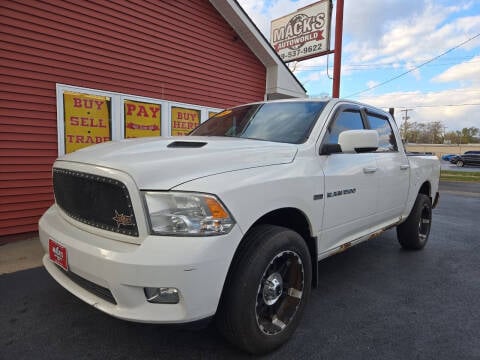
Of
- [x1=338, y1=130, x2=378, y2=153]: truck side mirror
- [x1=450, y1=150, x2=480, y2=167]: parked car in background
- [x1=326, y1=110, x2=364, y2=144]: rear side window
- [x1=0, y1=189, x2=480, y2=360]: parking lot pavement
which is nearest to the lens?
[x1=0, y1=189, x2=480, y2=360]: parking lot pavement

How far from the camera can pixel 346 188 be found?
2.86 meters

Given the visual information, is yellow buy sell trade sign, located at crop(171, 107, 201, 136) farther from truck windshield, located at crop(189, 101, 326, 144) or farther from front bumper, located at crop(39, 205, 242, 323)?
front bumper, located at crop(39, 205, 242, 323)

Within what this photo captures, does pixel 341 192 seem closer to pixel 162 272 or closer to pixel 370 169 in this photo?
pixel 370 169

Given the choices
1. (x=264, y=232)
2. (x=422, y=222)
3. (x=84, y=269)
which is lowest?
(x=422, y=222)

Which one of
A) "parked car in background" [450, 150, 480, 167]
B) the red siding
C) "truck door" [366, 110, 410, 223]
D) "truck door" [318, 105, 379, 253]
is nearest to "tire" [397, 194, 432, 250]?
"truck door" [366, 110, 410, 223]

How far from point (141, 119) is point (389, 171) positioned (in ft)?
14.5

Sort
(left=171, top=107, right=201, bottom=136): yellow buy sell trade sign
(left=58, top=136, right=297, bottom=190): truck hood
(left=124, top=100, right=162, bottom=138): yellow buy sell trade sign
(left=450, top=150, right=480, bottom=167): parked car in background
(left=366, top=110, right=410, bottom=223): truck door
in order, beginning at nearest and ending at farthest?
(left=58, top=136, right=297, bottom=190): truck hood
(left=366, top=110, right=410, bottom=223): truck door
(left=124, top=100, right=162, bottom=138): yellow buy sell trade sign
(left=171, top=107, right=201, bottom=136): yellow buy sell trade sign
(left=450, top=150, right=480, bottom=167): parked car in background

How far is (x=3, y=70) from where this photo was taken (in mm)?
4566

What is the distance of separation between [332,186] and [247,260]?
1100mm

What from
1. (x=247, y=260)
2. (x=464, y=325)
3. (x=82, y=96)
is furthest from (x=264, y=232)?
(x=82, y=96)

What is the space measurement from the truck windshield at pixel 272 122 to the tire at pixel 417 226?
235 cm

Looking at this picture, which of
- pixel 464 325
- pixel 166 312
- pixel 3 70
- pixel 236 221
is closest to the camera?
pixel 166 312

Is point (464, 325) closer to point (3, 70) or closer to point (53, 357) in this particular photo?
point (53, 357)

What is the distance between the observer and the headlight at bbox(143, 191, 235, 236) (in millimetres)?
1772
